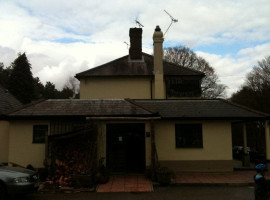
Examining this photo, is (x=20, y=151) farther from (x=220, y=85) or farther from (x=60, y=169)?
(x=220, y=85)

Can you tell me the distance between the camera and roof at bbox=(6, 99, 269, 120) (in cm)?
1302

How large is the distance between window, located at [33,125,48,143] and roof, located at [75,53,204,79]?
8175 millimetres

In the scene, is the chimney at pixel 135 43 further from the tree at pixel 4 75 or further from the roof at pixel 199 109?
the tree at pixel 4 75

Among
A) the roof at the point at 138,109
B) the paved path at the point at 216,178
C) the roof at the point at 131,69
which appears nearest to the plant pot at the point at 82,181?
the roof at the point at 138,109

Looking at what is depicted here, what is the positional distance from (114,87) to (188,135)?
29.2 ft

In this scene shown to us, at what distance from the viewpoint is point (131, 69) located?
21.6 m

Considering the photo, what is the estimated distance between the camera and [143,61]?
22484 mm

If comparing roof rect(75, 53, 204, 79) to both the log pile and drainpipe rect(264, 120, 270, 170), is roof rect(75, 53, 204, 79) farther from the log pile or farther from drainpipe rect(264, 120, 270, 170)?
the log pile

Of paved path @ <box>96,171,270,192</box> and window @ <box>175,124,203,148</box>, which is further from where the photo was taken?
window @ <box>175,124,203,148</box>

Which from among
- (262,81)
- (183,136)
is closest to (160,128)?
(183,136)

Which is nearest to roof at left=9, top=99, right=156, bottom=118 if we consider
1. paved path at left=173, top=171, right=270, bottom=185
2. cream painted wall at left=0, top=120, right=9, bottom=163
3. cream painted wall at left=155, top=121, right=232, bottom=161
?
cream painted wall at left=155, top=121, right=232, bottom=161

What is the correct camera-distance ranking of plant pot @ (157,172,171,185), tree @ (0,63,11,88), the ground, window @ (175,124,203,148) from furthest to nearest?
tree @ (0,63,11,88) < window @ (175,124,203,148) < plant pot @ (157,172,171,185) < the ground

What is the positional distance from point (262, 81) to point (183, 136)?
80.2 ft

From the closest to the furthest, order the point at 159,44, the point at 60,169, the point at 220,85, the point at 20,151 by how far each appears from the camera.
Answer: the point at 60,169 < the point at 20,151 < the point at 159,44 < the point at 220,85
